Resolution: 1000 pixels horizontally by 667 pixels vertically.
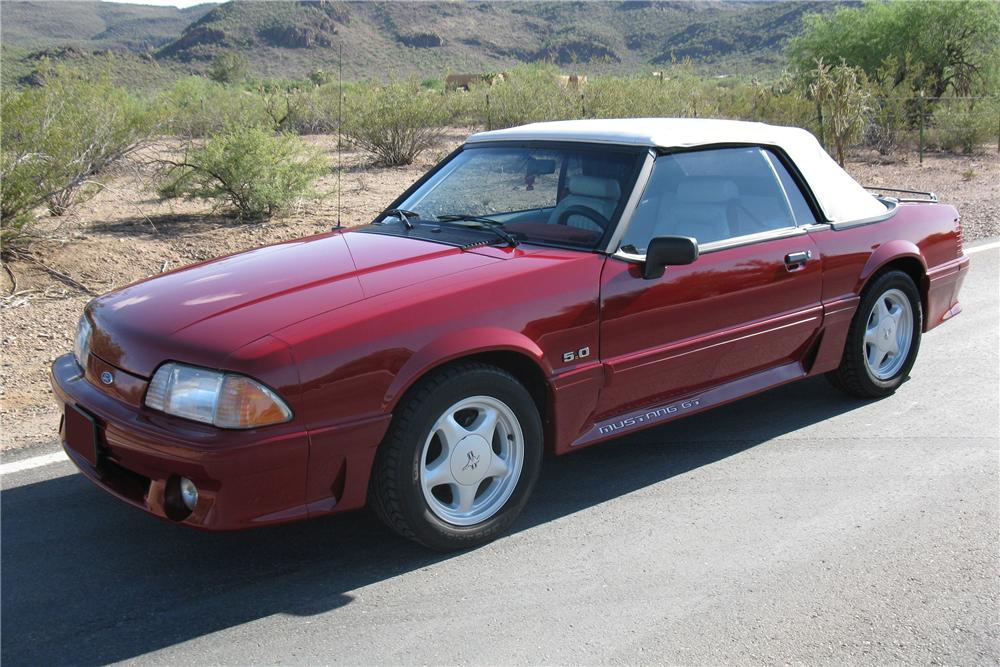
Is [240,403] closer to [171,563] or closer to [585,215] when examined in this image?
[171,563]

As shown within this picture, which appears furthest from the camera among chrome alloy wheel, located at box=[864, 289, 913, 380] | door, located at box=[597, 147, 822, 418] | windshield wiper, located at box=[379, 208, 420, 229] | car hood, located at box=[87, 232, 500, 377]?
chrome alloy wheel, located at box=[864, 289, 913, 380]

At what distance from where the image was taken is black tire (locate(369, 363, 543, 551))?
3453 mm

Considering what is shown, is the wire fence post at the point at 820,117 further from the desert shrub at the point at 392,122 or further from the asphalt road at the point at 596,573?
the asphalt road at the point at 596,573

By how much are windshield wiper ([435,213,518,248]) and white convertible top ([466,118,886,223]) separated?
1.77 feet

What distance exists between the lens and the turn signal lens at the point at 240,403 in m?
3.18

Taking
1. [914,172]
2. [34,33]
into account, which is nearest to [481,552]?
[914,172]

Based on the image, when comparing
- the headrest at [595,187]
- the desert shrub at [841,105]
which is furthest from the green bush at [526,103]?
the headrest at [595,187]

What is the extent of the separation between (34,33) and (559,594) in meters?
79.5

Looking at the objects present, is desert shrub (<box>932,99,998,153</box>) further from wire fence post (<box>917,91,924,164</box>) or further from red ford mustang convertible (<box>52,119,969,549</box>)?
red ford mustang convertible (<box>52,119,969,549</box>)

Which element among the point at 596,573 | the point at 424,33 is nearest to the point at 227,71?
the point at 424,33

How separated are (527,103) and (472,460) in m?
16.9

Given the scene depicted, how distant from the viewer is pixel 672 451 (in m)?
4.82

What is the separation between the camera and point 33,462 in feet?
15.1

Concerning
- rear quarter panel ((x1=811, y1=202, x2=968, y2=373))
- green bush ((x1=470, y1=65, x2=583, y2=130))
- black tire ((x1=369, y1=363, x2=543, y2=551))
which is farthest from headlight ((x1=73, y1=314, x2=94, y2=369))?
A: green bush ((x1=470, y1=65, x2=583, y2=130))
